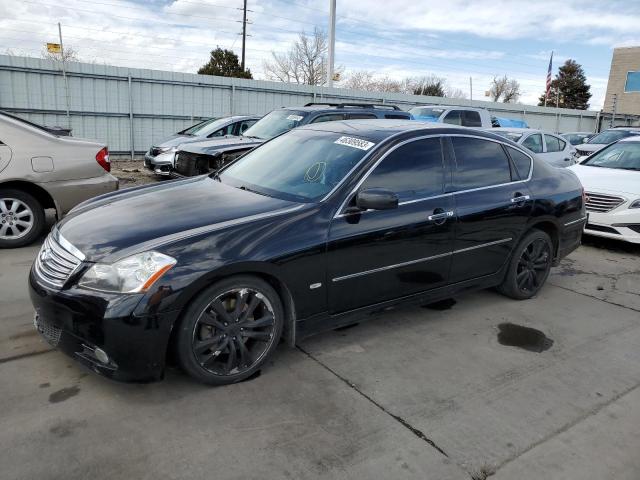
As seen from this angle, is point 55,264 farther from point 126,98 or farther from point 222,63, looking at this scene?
point 222,63

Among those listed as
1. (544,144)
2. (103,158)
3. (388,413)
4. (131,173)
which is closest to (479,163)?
(388,413)

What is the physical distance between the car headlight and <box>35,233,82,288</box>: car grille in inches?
6.9

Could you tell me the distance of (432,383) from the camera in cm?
343

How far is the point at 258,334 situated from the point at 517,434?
163 centimetres

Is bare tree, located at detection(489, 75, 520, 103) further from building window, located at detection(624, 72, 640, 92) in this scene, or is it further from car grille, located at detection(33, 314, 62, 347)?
car grille, located at detection(33, 314, 62, 347)

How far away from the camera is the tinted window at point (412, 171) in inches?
151

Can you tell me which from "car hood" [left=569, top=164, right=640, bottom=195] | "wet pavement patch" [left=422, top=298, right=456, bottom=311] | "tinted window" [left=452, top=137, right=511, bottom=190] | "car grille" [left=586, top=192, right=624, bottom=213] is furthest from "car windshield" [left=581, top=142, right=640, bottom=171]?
"wet pavement patch" [left=422, top=298, right=456, bottom=311]

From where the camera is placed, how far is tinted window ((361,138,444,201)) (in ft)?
12.6

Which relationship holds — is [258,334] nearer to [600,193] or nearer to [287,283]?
[287,283]

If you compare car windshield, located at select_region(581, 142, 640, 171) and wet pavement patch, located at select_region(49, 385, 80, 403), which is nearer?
wet pavement patch, located at select_region(49, 385, 80, 403)

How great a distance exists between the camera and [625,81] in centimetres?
4600

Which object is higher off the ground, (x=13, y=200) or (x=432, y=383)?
(x=13, y=200)

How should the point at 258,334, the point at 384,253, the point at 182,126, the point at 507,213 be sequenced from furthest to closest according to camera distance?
the point at 182,126 → the point at 507,213 → the point at 384,253 → the point at 258,334

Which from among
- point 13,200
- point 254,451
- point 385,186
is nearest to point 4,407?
point 254,451
